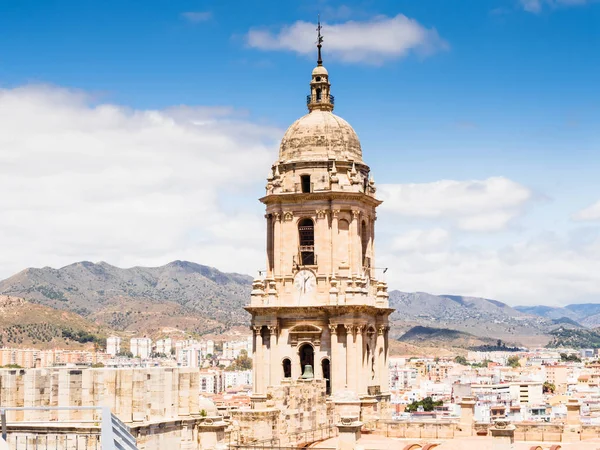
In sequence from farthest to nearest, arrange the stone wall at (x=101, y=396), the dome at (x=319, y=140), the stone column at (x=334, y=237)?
the dome at (x=319, y=140)
the stone column at (x=334, y=237)
the stone wall at (x=101, y=396)

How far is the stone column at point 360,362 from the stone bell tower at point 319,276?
50mm

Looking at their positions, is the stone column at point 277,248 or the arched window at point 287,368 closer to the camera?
the arched window at point 287,368

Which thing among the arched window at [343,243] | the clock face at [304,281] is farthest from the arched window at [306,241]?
the arched window at [343,243]

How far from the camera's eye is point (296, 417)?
49125 millimetres

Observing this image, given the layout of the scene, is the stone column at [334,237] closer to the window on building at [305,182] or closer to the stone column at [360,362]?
the window on building at [305,182]

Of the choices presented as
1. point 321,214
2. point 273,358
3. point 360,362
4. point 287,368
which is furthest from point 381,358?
point 321,214

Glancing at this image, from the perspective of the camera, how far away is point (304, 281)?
2243 inches

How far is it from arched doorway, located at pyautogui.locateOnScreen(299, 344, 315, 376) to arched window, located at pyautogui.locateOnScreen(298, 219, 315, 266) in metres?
4.31

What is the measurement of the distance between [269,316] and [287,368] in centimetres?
283

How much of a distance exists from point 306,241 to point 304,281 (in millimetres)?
2321

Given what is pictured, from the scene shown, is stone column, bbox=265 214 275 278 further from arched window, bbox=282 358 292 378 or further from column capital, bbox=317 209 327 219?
arched window, bbox=282 358 292 378

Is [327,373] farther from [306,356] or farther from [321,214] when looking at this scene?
[321,214]

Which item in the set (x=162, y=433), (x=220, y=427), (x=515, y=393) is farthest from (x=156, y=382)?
(x=515, y=393)

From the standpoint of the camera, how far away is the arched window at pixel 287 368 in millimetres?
57062
